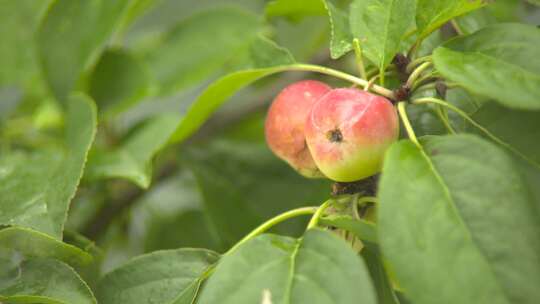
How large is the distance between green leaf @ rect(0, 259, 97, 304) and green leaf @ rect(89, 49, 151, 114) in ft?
1.46

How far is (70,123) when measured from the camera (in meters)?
0.93

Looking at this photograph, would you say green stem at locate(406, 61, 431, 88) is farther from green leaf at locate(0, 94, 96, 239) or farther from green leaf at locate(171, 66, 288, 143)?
green leaf at locate(0, 94, 96, 239)

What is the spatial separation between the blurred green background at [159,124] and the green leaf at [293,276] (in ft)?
1.20

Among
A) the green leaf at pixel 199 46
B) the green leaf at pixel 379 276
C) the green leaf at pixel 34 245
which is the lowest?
the green leaf at pixel 199 46

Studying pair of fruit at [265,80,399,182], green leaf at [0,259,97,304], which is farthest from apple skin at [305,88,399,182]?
green leaf at [0,259,97,304]

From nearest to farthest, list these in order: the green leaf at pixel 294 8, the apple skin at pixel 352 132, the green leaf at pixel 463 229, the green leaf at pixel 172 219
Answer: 1. the green leaf at pixel 463 229
2. the apple skin at pixel 352 132
3. the green leaf at pixel 294 8
4. the green leaf at pixel 172 219

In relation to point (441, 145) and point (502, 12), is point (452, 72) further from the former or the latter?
point (502, 12)

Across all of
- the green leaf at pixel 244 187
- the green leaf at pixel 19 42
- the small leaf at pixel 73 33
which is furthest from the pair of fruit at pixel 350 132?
the green leaf at pixel 19 42

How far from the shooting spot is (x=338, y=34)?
71cm

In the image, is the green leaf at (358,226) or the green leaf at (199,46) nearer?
the green leaf at (358,226)

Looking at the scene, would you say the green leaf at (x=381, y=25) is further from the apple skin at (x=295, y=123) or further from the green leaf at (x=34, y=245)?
the green leaf at (x=34, y=245)

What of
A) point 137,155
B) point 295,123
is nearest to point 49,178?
point 137,155

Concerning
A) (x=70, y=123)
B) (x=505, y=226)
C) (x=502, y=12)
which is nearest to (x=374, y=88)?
(x=505, y=226)

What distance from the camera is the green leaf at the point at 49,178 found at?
0.71 meters
